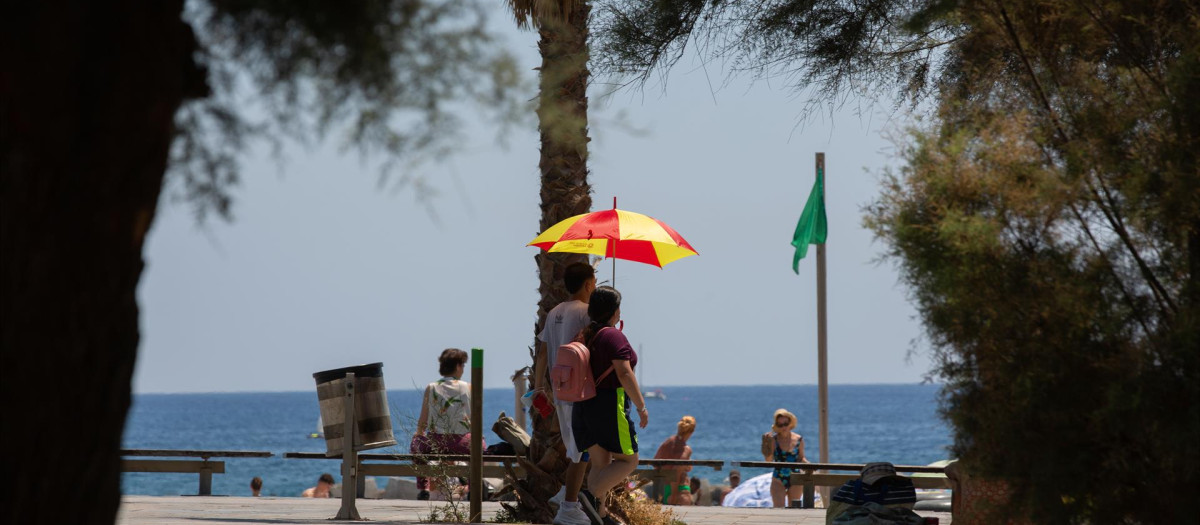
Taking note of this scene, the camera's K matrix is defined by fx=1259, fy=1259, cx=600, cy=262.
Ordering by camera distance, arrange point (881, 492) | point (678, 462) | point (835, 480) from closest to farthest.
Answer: point (881, 492), point (835, 480), point (678, 462)

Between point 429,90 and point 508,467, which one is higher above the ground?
point 429,90

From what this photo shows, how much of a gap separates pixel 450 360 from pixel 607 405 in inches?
148

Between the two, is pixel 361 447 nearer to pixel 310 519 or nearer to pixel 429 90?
pixel 310 519

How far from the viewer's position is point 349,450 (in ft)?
31.4

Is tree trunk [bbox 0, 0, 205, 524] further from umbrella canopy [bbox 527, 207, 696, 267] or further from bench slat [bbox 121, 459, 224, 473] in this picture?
bench slat [bbox 121, 459, 224, 473]

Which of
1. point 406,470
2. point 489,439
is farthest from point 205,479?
point 489,439

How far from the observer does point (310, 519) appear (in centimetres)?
978

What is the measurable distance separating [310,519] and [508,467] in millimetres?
1637

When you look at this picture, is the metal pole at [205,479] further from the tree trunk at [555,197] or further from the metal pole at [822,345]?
the metal pole at [822,345]

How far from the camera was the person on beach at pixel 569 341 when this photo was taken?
7801 mm

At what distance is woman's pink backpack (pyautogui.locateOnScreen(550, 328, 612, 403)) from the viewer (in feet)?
24.7

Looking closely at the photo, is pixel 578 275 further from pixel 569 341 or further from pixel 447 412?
pixel 447 412

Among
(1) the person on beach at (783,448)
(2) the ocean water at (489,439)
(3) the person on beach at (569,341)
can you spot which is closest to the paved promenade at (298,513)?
(3) the person on beach at (569,341)

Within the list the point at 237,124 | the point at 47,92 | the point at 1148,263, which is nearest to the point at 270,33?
the point at 237,124
